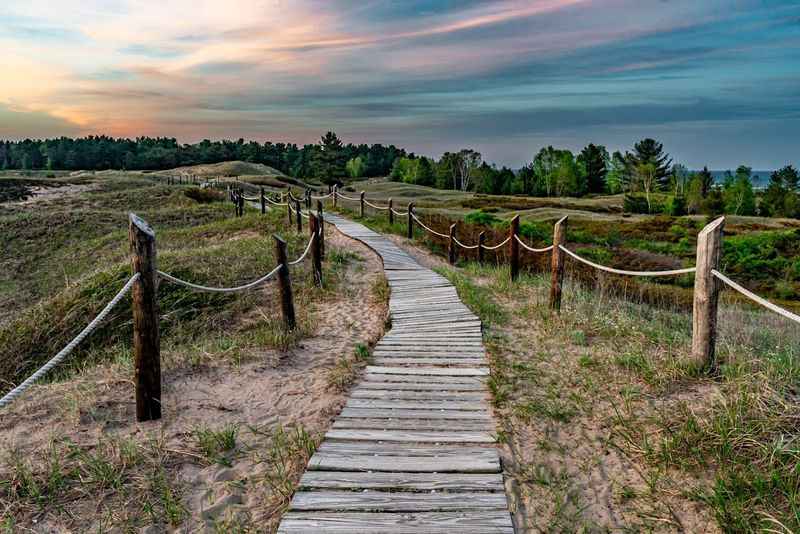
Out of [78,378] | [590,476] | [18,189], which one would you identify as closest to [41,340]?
[78,378]

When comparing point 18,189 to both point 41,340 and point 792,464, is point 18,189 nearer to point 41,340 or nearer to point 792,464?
point 41,340

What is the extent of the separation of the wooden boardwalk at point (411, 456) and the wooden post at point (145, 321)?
5.56 feet

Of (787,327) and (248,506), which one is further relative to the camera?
(787,327)

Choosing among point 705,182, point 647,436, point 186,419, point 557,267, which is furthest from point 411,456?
point 705,182

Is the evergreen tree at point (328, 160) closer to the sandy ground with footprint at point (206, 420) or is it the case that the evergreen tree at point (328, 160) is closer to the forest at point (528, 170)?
the forest at point (528, 170)

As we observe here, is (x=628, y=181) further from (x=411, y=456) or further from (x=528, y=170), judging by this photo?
(x=411, y=456)

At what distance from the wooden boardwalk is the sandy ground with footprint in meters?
0.31

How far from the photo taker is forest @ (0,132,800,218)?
70.3 metres

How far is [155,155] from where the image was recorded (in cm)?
9381

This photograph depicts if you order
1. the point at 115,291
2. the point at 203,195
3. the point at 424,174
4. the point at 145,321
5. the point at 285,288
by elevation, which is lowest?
the point at 115,291

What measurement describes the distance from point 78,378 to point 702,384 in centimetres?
654

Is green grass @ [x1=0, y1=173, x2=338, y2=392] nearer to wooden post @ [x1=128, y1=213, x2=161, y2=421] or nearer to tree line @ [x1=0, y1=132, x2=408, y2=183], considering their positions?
wooden post @ [x1=128, y1=213, x2=161, y2=421]

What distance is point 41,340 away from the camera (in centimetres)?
1018

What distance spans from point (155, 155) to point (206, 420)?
329 ft
